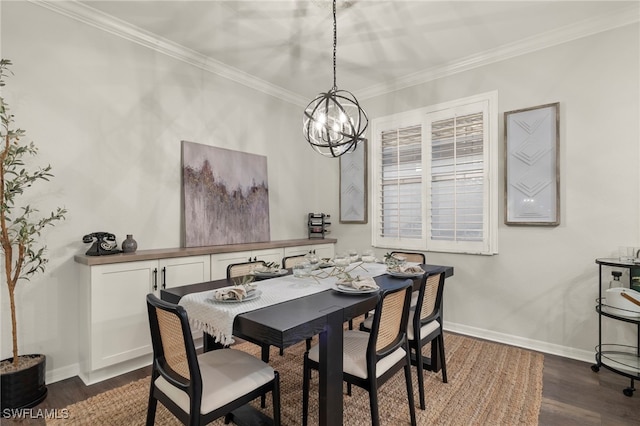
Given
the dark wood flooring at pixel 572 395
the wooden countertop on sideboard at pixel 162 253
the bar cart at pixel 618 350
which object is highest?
the wooden countertop on sideboard at pixel 162 253

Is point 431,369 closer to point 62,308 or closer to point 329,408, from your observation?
point 329,408

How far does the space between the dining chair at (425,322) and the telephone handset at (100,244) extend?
2.15 m

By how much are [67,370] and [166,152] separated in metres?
2.03

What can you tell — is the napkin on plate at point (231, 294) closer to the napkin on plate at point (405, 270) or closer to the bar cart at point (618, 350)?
the napkin on plate at point (405, 270)

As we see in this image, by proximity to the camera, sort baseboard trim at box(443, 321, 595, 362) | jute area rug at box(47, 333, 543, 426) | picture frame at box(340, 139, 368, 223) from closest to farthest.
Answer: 1. jute area rug at box(47, 333, 543, 426)
2. baseboard trim at box(443, 321, 595, 362)
3. picture frame at box(340, 139, 368, 223)

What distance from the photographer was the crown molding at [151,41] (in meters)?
2.64

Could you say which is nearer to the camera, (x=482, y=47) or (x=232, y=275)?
(x=232, y=275)

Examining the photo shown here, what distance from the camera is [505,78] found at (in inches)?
133

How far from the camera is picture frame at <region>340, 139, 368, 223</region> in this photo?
4.49 meters

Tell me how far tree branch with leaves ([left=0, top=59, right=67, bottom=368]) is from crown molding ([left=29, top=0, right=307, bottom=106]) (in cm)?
67

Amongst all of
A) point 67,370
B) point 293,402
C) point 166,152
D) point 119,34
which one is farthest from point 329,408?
point 119,34

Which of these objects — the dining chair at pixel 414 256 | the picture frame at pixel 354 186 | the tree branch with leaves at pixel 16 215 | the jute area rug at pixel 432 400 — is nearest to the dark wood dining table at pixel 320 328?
the jute area rug at pixel 432 400

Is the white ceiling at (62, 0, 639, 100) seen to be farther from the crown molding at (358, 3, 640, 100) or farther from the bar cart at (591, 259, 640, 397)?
the bar cart at (591, 259, 640, 397)
